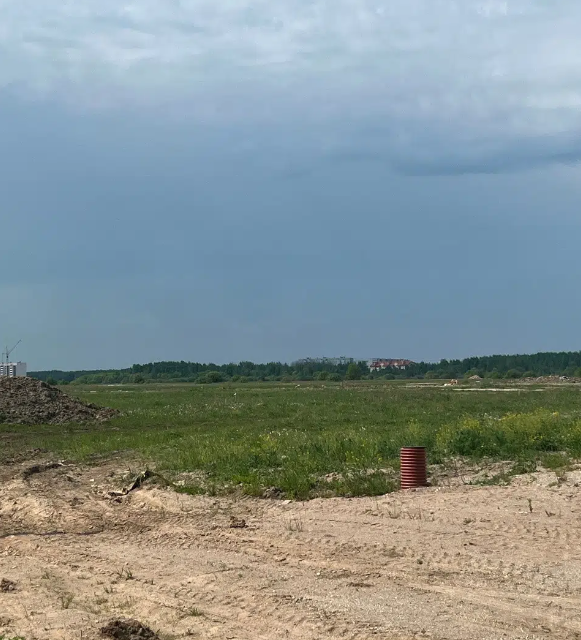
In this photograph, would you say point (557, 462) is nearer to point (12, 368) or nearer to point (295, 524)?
point (295, 524)

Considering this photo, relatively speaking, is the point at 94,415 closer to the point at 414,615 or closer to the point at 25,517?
the point at 25,517

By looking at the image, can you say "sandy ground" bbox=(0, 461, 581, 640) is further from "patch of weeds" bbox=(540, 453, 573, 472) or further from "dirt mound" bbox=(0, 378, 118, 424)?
"dirt mound" bbox=(0, 378, 118, 424)

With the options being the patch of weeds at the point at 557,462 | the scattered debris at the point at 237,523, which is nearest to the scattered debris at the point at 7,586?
the scattered debris at the point at 237,523

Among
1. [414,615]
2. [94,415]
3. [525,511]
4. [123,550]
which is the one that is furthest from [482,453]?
[94,415]

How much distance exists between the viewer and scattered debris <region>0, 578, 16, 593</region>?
8.84 m

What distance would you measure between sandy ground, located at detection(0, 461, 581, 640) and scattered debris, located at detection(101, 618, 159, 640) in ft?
0.46

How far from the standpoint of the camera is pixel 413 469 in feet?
44.6

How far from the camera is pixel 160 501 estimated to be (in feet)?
45.9

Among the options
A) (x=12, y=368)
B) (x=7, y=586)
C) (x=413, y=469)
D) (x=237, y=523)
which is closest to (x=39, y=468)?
(x=237, y=523)

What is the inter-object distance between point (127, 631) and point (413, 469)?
7351mm

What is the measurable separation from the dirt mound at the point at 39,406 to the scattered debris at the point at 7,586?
27774 mm

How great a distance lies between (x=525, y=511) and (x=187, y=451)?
31.4 feet

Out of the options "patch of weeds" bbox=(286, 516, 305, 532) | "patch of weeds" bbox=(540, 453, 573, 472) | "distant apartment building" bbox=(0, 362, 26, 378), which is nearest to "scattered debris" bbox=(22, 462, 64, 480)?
"patch of weeds" bbox=(286, 516, 305, 532)

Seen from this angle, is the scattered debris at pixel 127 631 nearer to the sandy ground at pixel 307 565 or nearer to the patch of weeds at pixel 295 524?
the sandy ground at pixel 307 565
